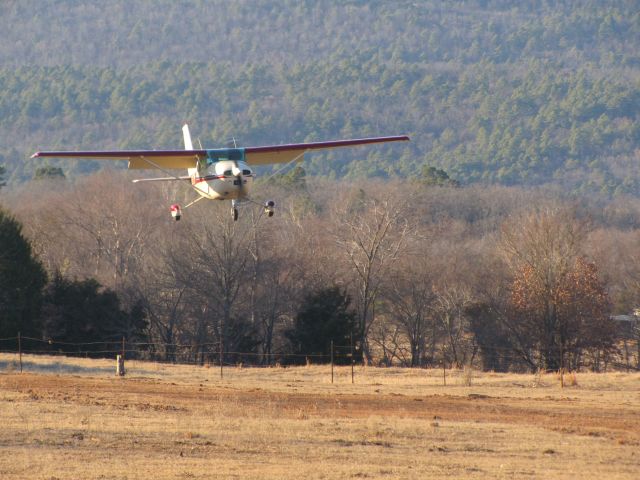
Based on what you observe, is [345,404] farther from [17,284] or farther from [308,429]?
[17,284]

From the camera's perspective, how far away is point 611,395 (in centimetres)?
3475

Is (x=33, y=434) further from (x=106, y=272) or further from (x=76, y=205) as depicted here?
(x=76, y=205)

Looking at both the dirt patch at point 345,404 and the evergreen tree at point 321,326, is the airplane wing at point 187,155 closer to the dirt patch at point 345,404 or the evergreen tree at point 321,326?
the dirt patch at point 345,404

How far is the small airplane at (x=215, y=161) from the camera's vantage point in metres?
34.0

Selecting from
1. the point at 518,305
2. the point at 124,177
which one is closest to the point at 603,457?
the point at 518,305

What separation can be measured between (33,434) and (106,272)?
2158 inches

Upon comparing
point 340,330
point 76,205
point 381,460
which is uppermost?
point 76,205

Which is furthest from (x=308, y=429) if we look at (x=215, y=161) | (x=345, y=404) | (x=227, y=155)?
(x=215, y=161)

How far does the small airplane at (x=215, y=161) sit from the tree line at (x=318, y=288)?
14501 mm

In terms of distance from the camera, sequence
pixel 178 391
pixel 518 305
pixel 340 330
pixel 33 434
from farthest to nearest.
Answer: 1. pixel 518 305
2. pixel 340 330
3. pixel 178 391
4. pixel 33 434

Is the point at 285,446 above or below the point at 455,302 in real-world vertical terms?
below

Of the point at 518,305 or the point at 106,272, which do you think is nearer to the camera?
the point at 518,305

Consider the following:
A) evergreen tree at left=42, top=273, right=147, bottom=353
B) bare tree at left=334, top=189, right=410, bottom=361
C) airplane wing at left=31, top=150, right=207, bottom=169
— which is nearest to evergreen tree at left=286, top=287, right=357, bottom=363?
evergreen tree at left=42, top=273, right=147, bottom=353

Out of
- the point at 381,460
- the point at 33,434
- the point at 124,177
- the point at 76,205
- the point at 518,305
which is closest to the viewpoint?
the point at 381,460
